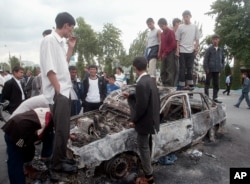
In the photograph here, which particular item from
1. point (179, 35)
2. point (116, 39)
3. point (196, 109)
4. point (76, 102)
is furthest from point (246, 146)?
point (116, 39)

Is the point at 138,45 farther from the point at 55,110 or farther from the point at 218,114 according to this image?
the point at 55,110

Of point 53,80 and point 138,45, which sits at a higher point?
point 138,45

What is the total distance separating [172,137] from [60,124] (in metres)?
2.55

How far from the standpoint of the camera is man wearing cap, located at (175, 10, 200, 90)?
7.53 m

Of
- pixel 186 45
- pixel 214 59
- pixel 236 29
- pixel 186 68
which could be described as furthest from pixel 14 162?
pixel 236 29

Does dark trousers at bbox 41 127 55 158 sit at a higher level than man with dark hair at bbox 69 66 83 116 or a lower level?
lower

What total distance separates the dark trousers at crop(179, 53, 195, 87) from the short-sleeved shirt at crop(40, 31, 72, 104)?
4.94 metres

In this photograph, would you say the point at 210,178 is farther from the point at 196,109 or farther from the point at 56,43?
the point at 56,43

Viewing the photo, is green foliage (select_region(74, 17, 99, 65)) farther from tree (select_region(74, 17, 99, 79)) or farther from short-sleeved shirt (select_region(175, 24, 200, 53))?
short-sleeved shirt (select_region(175, 24, 200, 53))

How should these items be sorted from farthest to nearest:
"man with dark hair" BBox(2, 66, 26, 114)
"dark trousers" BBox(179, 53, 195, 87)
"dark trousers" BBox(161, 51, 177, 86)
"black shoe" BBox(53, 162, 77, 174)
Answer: "dark trousers" BBox(179, 53, 195, 87)
"dark trousers" BBox(161, 51, 177, 86)
"man with dark hair" BBox(2, 66, 26, 114)
"black shoe" BBox(53, 162, 77, 174)

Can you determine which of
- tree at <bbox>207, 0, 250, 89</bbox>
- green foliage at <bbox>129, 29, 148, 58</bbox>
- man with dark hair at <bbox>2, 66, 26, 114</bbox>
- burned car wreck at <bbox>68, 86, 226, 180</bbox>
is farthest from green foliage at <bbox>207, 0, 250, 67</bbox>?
man with dark hair at <bbox>2, 66, 26, 114</bbox>

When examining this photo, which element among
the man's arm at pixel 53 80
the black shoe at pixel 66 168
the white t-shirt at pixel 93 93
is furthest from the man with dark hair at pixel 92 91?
the man's arm at pixel 53 80

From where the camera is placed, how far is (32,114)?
3.20 meters

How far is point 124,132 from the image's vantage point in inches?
178
